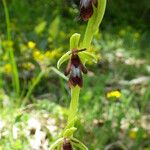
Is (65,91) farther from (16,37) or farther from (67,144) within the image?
(67,144)

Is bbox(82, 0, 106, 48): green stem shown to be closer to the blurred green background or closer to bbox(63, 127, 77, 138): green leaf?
the blurred green background

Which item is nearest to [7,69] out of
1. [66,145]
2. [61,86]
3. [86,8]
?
[61,86]

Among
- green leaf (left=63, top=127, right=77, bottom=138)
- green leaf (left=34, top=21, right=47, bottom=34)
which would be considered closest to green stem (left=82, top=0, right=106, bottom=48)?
green leaf (left=63, top=127, right=77, bottom=138)

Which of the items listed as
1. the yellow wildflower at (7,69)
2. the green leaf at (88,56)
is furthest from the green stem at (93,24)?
the yellow wildflower at (7,69)

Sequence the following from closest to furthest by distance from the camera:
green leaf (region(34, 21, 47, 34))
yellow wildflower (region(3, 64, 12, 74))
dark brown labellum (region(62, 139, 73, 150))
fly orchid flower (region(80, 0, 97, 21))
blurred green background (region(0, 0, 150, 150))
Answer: fly orchid flower (region(80, 0, 97, 21)) < dark brown labellum (region(62, 139, 73, 150)) < blurred green background (region(0, 0, 150, 150)) < yellow wildflower (region(3, 64, 12, 74)) < green leaf (region(34, 21, 47, 34))

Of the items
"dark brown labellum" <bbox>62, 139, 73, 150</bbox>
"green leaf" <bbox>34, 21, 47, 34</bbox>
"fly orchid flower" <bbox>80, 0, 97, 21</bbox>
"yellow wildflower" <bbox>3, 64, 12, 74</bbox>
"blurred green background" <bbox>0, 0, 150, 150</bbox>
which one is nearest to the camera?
"fly orchid flower" <bbox>80, 0, 97, 21</bbox>

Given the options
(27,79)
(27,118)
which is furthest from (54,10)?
(27,118)

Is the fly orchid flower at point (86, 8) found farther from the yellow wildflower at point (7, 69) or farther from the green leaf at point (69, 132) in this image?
the yellow wildflower at point (7, 69)
